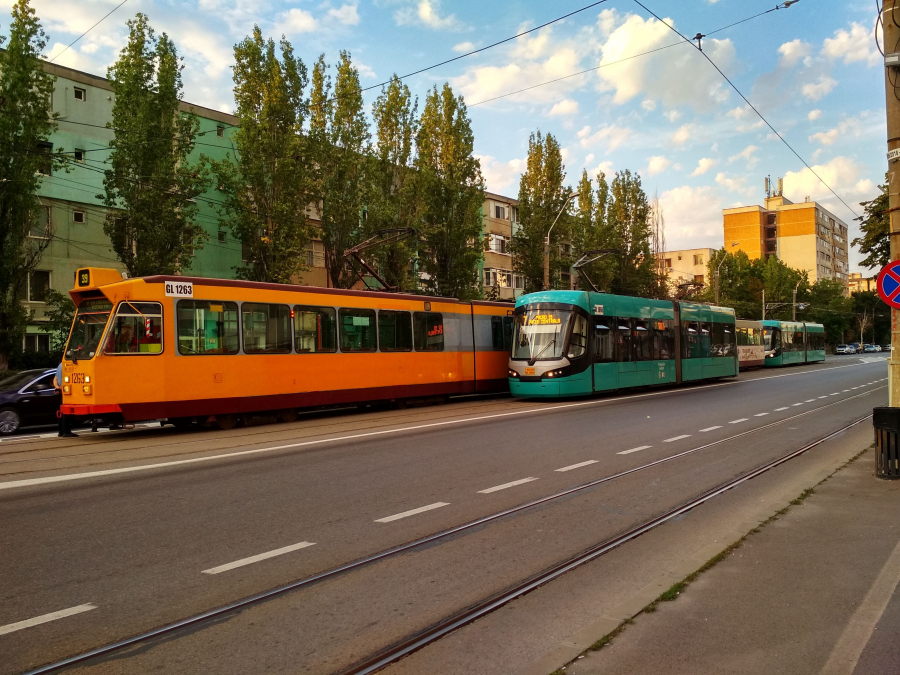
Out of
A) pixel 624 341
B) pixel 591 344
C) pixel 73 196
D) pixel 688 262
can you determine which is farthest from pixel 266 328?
pixel 688 262

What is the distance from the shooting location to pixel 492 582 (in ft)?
16.8

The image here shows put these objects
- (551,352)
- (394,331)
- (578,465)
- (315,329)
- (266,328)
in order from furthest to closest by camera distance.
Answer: (551,352) → (394,331) → (315,329) → (266,328) → (578,465)

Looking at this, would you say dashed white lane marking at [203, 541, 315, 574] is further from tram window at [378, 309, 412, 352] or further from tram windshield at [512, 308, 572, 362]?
tram windshield at [512, 308, 572, 362]

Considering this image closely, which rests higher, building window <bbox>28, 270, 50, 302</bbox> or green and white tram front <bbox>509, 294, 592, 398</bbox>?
building window <bbox>28, 270, 50, 302</bbox>

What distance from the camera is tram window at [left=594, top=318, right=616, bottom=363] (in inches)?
875

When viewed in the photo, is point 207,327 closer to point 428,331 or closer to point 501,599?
point 428,331

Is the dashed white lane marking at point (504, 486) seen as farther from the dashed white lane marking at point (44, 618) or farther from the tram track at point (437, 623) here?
the dashed white lane marking at point (44, 618)

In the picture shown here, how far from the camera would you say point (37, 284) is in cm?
3045

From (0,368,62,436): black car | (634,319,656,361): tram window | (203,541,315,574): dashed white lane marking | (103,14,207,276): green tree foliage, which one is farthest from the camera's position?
(103,14,207,276): green tree foliage

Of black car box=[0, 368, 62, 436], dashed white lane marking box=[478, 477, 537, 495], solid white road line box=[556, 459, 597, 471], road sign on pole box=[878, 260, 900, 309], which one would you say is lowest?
solid white road line box=[556, 459, 597, 471]

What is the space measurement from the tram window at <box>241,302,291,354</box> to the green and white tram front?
777cm

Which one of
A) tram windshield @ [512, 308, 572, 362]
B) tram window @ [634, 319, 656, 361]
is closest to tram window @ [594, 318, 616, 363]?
tram windshield @ [512, 308, 572, 362]

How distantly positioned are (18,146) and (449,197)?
19049 millimetres

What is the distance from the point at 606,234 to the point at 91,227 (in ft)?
107
